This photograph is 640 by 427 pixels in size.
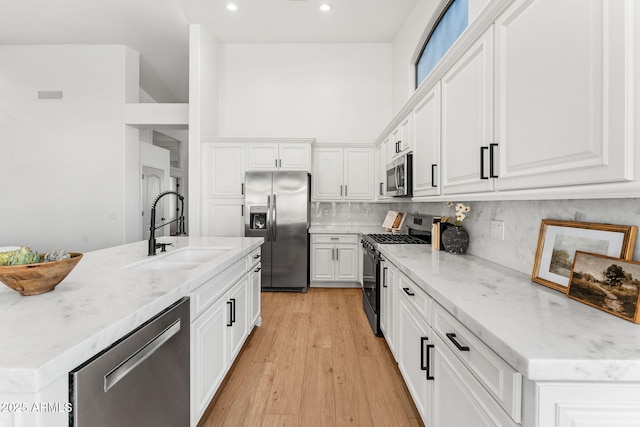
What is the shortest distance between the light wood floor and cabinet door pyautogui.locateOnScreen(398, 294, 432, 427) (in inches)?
9.8

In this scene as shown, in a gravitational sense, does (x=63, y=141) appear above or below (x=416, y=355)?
above

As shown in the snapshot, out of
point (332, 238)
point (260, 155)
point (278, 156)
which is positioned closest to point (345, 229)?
point (332, 238)

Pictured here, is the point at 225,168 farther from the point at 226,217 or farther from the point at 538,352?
the point at 538,352

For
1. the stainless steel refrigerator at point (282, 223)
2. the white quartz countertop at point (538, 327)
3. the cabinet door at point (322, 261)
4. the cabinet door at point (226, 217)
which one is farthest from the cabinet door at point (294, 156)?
the white quartz countertop at point (538, 327)

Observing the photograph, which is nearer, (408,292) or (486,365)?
(486,365)

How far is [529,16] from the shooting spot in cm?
111

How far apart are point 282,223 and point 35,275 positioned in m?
3.18

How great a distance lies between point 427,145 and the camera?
7.22 feet

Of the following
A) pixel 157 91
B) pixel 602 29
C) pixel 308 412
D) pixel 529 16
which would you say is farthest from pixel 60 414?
pixel 157 91

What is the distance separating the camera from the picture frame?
101cm

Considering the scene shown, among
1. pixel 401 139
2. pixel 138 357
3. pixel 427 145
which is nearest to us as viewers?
pixel 138 357

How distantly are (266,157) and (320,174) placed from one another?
88 cm

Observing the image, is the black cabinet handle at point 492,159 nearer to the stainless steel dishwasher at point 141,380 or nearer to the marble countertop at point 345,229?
the stainless steel dishwasher at point 141,380

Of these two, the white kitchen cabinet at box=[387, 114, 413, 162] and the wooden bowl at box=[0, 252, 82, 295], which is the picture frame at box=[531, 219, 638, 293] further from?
the wooden bowl at box=[0, 252, 82, 295]
